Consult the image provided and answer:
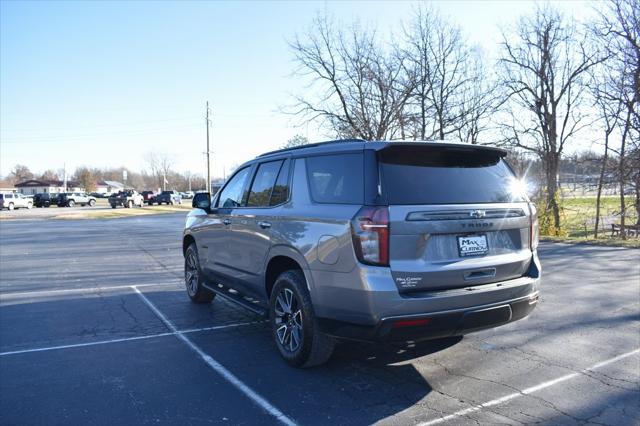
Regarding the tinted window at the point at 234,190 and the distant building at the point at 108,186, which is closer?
the tinted window at the point at 234,190

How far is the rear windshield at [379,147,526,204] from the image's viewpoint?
12.0 ft

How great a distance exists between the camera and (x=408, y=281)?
344cm

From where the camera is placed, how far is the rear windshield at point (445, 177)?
12.0 ft

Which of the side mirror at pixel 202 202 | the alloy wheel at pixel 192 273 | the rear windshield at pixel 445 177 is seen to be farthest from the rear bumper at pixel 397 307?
the alloy wheel at pixel 192 273

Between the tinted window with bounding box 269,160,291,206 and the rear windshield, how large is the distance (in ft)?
4.04

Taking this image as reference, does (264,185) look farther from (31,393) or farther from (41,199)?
(41,199)

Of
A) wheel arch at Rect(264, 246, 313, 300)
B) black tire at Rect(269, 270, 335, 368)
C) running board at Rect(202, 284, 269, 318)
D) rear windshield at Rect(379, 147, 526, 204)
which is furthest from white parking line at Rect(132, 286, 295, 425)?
rear windshield at Rect(379, 147, 526, 204)

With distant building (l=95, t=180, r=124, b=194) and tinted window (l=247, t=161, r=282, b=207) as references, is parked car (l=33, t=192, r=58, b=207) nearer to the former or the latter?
tinted window (l=247, t=161, r=282, b=207)

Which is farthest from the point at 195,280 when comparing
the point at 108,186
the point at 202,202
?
the point at 108,186

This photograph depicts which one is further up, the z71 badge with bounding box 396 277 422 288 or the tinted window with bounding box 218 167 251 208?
the tinted window with bounding box 218 167 251 208

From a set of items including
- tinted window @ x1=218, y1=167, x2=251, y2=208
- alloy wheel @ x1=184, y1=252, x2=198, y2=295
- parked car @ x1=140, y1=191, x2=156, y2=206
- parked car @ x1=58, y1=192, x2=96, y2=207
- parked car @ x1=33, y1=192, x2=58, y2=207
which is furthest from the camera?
parked car @ x1=140, y1=191, x2=156, y2=206

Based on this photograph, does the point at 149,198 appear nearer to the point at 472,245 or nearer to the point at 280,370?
the point at 280,370

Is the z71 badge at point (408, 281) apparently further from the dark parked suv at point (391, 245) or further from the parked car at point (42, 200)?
the parked car at point (42, 200)

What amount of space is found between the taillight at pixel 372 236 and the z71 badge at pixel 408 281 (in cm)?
15
